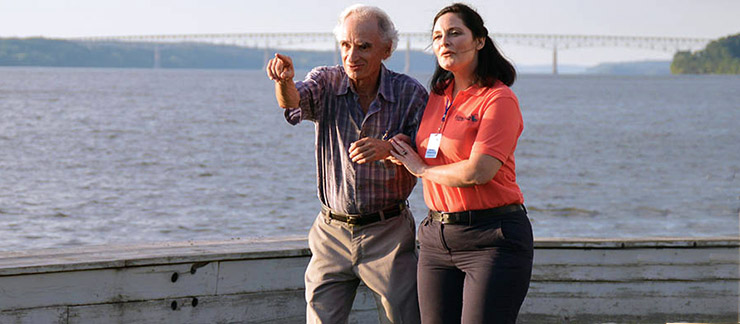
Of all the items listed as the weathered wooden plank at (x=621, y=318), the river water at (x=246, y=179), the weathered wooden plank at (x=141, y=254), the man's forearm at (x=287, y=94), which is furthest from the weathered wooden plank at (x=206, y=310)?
the river water at (x=246, y=179)

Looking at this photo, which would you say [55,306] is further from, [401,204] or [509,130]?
[509,130]

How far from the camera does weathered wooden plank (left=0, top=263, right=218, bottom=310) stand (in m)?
3.80

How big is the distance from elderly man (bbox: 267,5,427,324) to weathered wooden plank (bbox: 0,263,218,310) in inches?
35.4

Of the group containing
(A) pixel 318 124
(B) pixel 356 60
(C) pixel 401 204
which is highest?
(B) pixel 356 60

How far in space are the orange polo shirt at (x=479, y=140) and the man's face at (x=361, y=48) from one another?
322 millimetres

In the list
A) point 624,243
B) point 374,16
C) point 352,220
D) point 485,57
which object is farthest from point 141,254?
point 624,243

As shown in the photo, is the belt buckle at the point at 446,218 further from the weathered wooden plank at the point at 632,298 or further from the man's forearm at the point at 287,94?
the weathered wooden plank at the point at 632,298

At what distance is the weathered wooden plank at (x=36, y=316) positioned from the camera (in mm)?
3787

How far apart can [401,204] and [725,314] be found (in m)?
2.35

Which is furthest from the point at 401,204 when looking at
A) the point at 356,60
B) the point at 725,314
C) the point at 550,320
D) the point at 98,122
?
the point at 98,122

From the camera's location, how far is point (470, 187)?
2.97m

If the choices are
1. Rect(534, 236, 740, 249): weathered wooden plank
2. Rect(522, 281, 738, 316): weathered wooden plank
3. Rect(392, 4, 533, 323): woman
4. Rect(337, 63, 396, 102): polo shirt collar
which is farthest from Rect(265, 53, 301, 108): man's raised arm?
Rect(522, 281, 738, 316): weathered wooden plank

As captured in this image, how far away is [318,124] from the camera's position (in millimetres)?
3404

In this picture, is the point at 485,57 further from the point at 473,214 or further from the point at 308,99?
the point at 308,99
